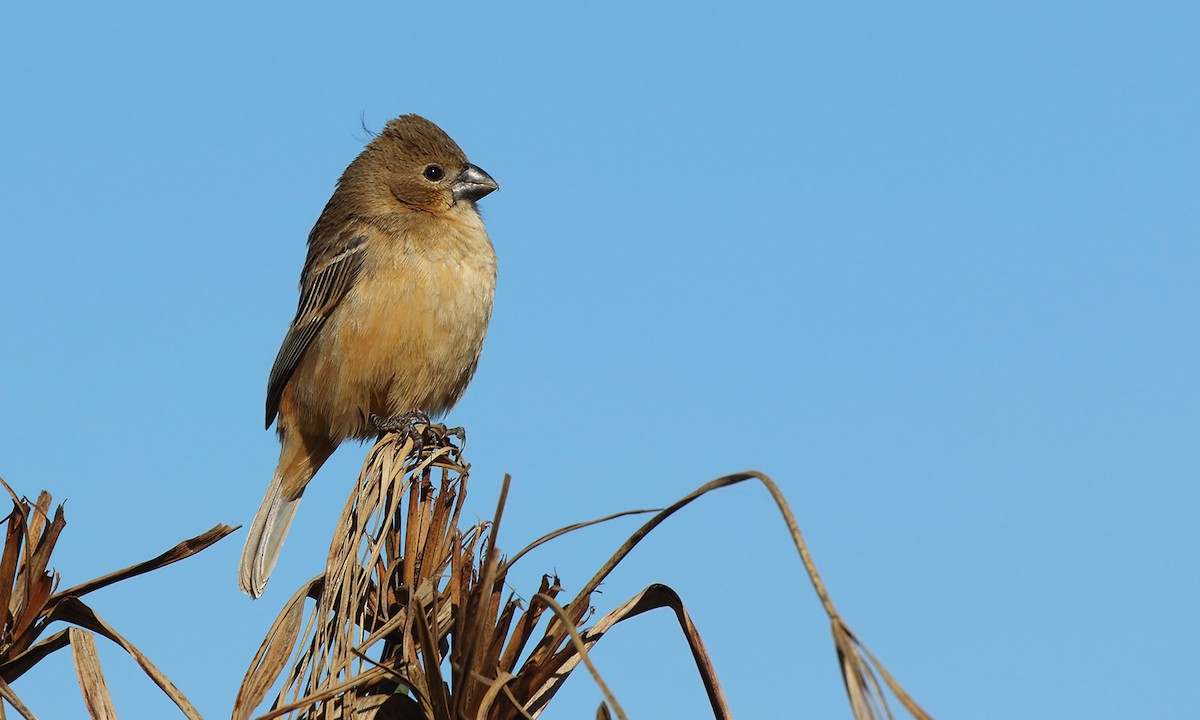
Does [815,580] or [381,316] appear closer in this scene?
[815,580]

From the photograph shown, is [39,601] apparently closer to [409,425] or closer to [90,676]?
[90,676]

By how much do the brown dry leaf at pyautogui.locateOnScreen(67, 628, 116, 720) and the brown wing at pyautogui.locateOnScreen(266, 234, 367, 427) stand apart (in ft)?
11.6

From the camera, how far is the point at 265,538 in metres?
6.28

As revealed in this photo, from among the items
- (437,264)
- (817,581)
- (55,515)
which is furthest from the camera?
(437,264)

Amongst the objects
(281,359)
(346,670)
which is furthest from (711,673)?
(281,359)

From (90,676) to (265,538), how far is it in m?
3.67

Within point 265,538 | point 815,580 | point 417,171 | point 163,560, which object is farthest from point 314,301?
point 815,580

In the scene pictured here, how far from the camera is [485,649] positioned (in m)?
2.49

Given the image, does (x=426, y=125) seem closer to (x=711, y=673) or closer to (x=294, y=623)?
(x=294, y=623)

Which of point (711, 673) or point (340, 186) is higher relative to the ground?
point (340, 186)

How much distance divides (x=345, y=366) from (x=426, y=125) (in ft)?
5.83

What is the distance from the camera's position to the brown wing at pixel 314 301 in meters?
6.25

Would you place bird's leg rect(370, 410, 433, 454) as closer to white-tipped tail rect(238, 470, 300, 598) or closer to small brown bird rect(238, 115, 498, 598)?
small brown bird rect(238, 115, 498, 598)

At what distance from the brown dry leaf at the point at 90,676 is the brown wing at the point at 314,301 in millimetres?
3545
